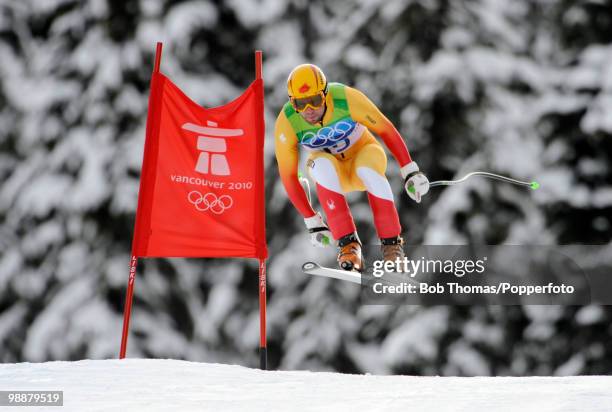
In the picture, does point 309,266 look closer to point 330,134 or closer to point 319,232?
point 319,232

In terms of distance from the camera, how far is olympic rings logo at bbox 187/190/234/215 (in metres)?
6.13

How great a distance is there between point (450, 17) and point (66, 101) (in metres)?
4.47

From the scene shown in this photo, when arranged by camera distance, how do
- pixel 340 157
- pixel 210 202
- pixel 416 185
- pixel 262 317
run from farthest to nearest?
1. pixel 210 202
2. pixel 262 317
3. pixel 340 157
4. pixel 416 185

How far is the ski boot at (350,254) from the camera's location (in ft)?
16.0

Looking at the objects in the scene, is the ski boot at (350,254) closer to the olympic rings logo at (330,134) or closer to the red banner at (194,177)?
the olympic rings logo at (330,134)

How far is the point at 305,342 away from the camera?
34.0 ft

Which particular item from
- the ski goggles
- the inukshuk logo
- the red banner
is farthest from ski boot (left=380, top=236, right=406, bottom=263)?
the inukshuk logo

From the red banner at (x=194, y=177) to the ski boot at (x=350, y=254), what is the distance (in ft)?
4.55

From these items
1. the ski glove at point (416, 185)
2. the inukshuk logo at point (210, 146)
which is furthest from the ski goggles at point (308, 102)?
the inukshuk logo at point (210, 146)

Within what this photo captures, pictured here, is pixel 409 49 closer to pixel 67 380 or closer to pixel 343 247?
pixel 343 247

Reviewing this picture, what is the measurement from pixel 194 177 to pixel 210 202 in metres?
0.20

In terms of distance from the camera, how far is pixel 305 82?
477 cm

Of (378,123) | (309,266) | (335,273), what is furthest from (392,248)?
(378,123)

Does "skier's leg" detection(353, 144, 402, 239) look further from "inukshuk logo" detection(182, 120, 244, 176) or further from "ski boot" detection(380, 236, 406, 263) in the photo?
"inukshuk logo" detection(182, 120, 244, 176)
